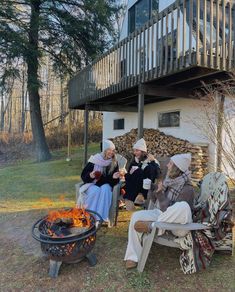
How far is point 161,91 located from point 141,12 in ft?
18.0

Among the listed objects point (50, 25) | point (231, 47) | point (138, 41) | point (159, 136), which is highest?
point (50, 25)

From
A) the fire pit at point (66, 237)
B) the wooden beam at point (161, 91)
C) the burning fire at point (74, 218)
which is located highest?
the wooden beam at point (161, 91)


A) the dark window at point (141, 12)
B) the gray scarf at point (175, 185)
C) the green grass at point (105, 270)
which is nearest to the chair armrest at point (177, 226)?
the gray scarf at point (175, 185)

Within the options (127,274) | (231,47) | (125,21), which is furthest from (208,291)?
(125,21)

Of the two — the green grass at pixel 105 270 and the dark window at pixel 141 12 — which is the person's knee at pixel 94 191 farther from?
the dark window at pixel 141 12

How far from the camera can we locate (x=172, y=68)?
450cm

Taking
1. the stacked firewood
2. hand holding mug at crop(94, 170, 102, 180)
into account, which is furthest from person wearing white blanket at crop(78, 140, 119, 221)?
the stacked firewood

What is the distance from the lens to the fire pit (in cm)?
247

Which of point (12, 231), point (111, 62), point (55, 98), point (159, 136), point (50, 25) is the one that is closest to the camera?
point (12, 231)

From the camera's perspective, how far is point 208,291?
2352 millimetres

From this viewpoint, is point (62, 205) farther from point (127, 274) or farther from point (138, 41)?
point (138, 41)

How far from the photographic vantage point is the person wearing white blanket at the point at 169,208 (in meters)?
2.44

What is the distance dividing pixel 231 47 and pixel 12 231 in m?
4.54

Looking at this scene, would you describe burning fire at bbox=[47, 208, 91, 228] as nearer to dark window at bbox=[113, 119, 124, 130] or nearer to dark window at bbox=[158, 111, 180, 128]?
dark window at bbox=[158, 111, 180, 128]
